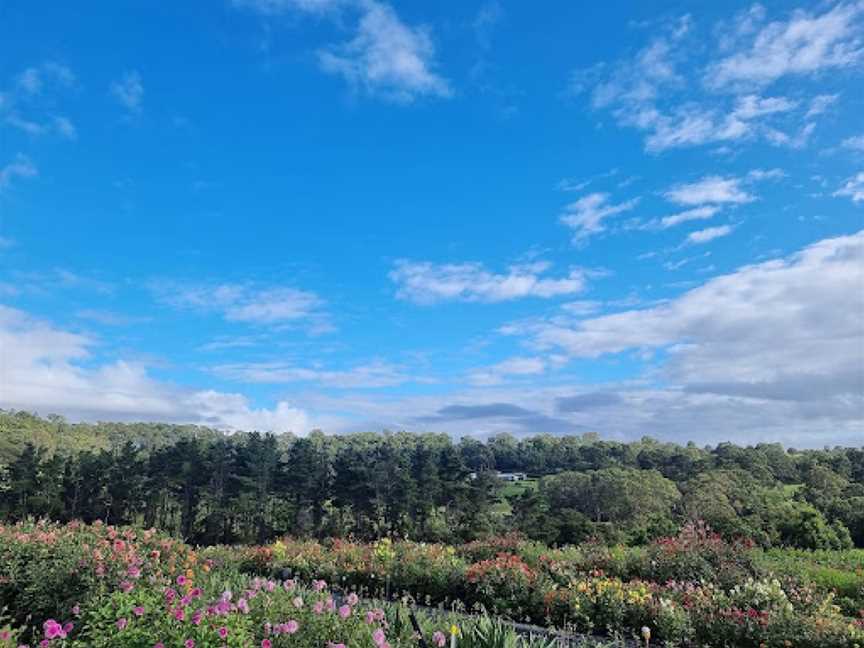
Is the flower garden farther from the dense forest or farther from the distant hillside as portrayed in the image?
the distant hillside

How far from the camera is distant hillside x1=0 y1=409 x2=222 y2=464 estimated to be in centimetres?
4844

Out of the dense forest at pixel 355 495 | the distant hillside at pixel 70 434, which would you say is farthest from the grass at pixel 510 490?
the distant hillside at pixel 70 434

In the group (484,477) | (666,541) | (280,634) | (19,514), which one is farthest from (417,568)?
(19,514)

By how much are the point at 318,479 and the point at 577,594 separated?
29610 millimetres

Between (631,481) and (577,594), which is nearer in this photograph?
(577,594)

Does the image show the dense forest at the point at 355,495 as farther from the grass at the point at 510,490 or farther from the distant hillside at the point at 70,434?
the distant hillside at the point at 70,434

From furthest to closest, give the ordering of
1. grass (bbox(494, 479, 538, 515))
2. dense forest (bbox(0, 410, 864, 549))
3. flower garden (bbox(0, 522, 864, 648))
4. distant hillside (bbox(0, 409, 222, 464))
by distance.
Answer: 1. distant hillside (bbox(0, 409, 222, 464))
2. grass (bbox(494, 479, 538, 515))
3. dense forest (bbox(0, 410, 864, 549))
4. flower garden (bbox(0, 522, 864, 648))

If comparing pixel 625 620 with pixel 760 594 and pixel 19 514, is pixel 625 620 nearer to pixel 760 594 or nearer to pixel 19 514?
pixel 760 594

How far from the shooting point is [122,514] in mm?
34969

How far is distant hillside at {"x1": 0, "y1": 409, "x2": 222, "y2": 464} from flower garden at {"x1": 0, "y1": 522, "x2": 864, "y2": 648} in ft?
120

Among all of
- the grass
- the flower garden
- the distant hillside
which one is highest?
the distant hillside

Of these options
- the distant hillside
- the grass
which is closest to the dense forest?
the grass

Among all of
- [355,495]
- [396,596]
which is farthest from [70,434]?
[396,596]

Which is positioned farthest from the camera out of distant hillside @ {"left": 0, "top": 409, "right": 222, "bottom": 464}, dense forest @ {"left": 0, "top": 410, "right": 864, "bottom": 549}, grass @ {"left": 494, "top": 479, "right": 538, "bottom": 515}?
distant hillside @ {"left": 0, "top": 409, "right": 222, "bottom": 464}
